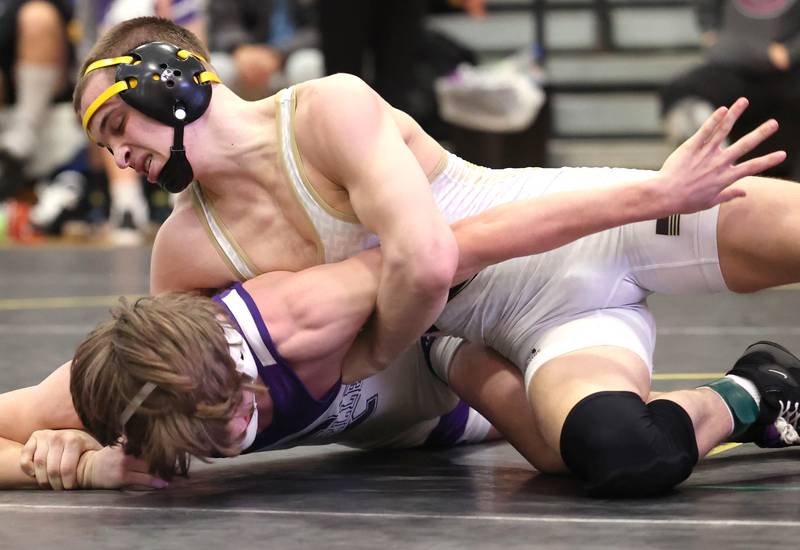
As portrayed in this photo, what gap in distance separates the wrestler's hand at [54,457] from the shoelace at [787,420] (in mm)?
1127

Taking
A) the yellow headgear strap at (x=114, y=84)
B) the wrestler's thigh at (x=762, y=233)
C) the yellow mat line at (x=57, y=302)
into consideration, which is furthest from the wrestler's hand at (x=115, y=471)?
the yellow mat line at (x=57, y=302)

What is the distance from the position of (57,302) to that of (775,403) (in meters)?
3.07

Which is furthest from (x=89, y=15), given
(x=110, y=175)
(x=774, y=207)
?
(x=774, y=207)

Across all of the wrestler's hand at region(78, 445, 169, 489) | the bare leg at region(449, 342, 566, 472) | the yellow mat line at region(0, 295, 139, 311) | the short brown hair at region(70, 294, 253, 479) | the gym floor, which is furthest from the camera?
the yellow mat line at region(0, 295, 139, 311)

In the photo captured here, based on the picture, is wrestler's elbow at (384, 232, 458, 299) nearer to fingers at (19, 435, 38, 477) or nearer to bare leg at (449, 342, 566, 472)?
bare leg at (449, 342, 566, 472)

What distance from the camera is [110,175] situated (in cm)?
739

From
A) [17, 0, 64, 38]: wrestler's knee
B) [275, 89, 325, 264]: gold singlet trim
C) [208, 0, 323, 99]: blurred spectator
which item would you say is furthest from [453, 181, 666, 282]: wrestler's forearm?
[17, 0, 64, 38]: wrestler's knee

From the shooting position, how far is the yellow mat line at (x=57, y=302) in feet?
15.9

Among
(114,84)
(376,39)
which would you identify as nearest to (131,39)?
(114,84)

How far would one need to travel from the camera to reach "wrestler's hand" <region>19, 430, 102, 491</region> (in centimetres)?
232

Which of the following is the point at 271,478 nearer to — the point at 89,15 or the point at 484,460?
the point at 484,460

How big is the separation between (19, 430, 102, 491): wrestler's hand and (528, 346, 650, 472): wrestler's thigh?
2.37ft

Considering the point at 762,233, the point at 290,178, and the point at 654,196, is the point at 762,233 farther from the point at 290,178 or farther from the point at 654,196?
the point at 290,178

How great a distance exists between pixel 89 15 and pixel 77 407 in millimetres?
5949
